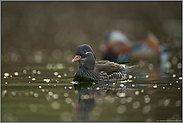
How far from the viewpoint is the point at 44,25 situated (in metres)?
24.0

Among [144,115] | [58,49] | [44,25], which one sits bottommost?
[144,115]

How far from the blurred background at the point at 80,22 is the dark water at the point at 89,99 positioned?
37.4 feet

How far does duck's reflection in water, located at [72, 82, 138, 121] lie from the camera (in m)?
6.14

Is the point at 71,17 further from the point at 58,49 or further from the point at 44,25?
the point at 58,49

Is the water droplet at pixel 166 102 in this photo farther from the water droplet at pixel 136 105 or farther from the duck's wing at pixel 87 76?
the duck's wing at pixel 87 76

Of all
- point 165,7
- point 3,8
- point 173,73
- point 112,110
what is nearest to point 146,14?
point 165,7

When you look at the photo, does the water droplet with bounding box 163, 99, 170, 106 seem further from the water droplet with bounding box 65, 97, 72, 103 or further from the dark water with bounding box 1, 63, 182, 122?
the water droplet with bounding box 65, 97, 72, 103

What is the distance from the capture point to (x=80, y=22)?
24.3 metres

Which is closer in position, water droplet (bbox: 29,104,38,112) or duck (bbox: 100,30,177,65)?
water droplet (bbox: 29,104,38,112)

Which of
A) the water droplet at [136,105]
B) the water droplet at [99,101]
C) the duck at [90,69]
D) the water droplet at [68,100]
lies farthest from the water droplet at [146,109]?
the duck at [90,69]

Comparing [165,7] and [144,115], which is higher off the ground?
[165,7]

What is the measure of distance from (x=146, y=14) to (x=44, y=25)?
758 cm

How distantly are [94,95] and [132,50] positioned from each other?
29.9 ft

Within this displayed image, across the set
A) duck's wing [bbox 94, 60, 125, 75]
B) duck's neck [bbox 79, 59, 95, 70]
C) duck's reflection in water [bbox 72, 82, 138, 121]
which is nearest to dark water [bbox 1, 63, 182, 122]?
duck's reflection in water [bbox 72, 82, 138, 121]
